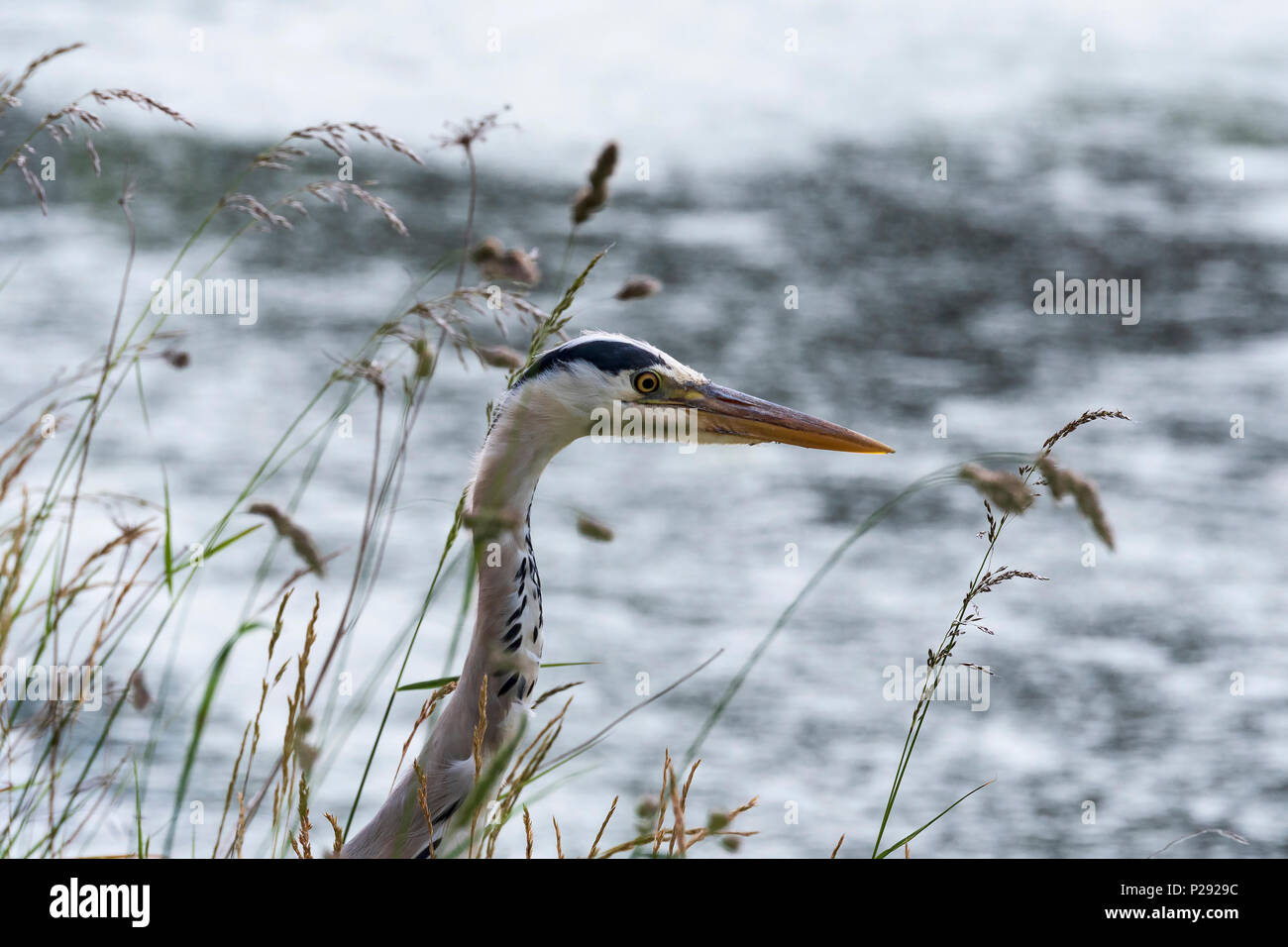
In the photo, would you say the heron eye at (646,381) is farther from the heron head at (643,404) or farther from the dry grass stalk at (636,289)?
the dry grass stalk at (636,289)

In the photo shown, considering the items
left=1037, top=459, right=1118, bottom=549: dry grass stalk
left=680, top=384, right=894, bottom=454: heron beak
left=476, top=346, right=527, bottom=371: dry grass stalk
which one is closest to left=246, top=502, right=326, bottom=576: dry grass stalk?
left=476, top=346, right=527, bottom=371: dry grass stalk

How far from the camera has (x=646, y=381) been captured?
317cm

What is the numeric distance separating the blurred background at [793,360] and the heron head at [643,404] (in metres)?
0.28

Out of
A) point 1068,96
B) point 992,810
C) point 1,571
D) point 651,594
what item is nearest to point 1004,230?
point 1068,96

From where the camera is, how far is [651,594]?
7.00 m

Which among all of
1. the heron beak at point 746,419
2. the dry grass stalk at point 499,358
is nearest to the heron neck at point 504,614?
the heron beak at point 746,419

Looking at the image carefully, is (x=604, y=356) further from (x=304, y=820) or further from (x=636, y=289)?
(x=304, y=820)

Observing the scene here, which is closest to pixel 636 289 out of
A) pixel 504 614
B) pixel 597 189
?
pixel 597 189

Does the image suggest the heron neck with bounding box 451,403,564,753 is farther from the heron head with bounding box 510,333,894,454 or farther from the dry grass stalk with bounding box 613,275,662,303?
the dry grass stalk with bounding box 613,275,662,303

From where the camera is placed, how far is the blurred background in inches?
245

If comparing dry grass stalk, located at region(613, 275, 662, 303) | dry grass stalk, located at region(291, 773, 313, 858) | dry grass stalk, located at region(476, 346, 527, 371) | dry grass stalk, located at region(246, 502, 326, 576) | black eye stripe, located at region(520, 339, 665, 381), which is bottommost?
dry grass stalk, located at region(291, 773, 313, 858)

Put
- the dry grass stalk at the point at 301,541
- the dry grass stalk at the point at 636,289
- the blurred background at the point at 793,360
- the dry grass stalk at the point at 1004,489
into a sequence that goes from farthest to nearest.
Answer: the blurred background at the point at 793,360 → the dry grass stalk at the point at 636,289 → the dry grass stalk at the point at 301,541 → the dry grass stalk at the point at 1004,489

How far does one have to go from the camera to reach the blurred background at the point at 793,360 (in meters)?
6.21
